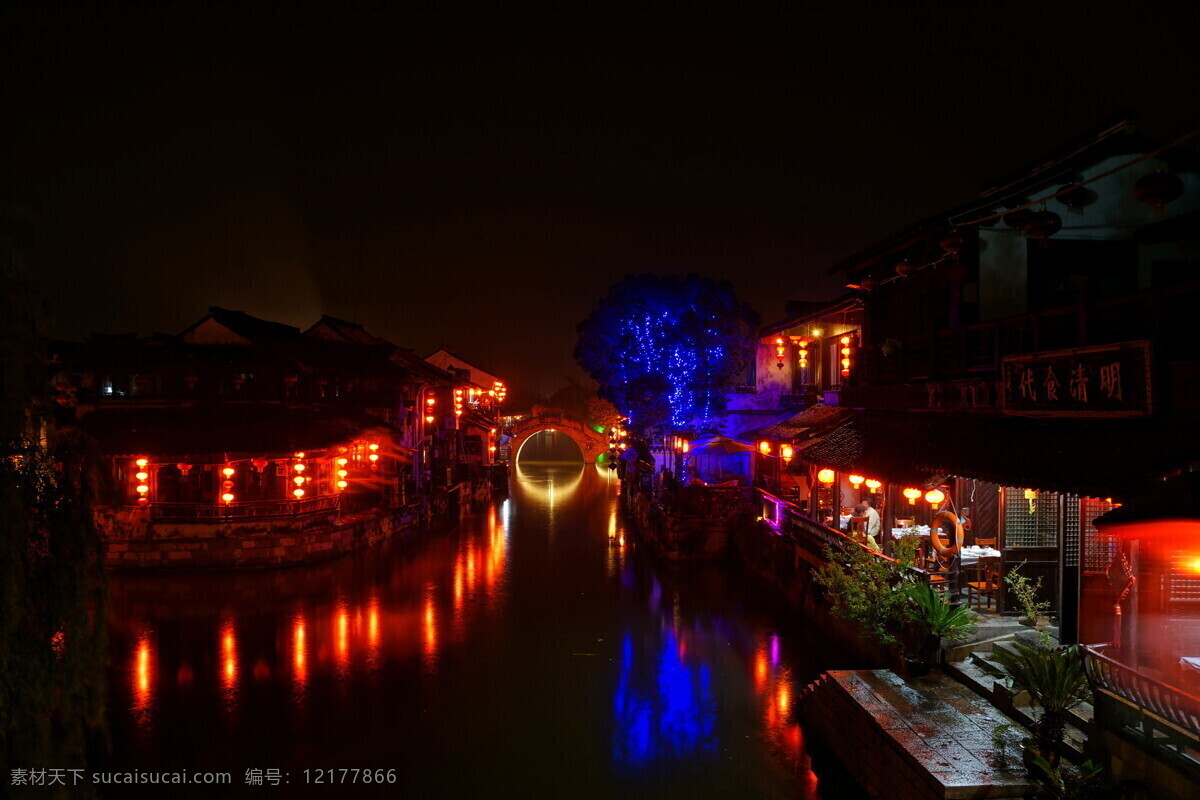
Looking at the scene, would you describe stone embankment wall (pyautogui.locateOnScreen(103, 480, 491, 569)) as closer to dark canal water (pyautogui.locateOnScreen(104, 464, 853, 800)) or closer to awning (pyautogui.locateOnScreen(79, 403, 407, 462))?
dark canal water (pyautogui.locateOnScreen(104, 464, 853, 800))

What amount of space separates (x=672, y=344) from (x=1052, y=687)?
25622 millimetres

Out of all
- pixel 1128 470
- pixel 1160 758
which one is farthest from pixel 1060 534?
pixel 1160 758

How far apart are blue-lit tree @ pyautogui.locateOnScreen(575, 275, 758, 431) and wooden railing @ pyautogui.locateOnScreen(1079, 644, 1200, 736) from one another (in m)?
25.3

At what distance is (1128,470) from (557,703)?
10.8m

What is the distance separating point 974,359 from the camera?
516 inches

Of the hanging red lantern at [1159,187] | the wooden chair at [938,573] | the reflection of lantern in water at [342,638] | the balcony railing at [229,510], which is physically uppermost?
the hanging red lantern at [1159,187]

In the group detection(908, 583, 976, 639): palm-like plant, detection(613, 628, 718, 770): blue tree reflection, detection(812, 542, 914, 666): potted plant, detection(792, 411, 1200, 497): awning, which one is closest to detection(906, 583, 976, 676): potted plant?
detection(908, 583, 976, 639): palm-like plant

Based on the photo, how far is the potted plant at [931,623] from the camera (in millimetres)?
11406

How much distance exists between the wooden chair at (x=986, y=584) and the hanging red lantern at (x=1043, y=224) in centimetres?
596

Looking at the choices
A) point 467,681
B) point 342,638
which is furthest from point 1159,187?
point 342,638

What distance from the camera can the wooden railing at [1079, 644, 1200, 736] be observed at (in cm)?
649

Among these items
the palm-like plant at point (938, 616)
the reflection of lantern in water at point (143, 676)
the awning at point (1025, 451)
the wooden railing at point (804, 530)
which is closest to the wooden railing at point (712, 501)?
the wooden railing at point (804, 530)

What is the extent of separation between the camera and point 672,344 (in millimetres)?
33250

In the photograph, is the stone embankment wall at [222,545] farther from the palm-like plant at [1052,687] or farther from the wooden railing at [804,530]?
the palm-like plant at [1052,687]
